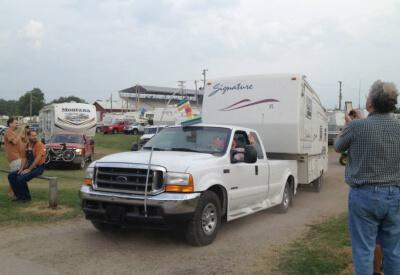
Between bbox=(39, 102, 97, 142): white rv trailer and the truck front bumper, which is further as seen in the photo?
bbox=(39, 102, 97, 142): white rv trailer

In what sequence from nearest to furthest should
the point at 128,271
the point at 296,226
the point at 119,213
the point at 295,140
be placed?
A: the point at 128,271, the point at 119,213, the point at 296,226, the point at 295,140

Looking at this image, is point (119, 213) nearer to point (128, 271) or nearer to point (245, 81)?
point (128, 271)

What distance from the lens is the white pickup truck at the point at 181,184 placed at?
635cm

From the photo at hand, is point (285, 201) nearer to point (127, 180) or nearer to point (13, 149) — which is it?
point (127, 180)

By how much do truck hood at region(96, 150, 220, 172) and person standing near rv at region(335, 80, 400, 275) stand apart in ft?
9.12

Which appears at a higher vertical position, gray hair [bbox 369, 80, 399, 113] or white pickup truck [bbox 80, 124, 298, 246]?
gray hair [bbox 369, 80, 399, 113]

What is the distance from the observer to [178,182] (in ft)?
20.9

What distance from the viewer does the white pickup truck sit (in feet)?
20.8

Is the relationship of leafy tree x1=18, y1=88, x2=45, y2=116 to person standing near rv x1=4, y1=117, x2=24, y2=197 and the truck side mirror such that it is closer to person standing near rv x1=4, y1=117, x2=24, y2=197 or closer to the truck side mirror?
person standing near rv x1=4, y1=117, x2=24, y2=197

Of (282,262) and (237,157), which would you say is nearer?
(282,262)

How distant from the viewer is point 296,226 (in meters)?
8.45

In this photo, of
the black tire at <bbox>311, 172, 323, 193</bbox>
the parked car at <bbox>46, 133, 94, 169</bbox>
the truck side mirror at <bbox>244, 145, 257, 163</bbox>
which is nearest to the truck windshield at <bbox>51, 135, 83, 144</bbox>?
the parked car at <bbox>46, 133, 94, 169</bbox>

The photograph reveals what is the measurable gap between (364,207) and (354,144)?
549 mm

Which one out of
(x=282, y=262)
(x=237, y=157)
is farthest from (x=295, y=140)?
(x=282, y=262)
